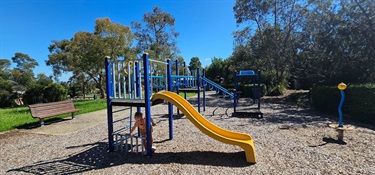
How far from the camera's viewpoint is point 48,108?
824cm

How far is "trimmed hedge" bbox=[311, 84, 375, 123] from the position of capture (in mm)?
7345

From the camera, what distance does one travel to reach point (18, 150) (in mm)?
5078

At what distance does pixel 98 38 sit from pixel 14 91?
61.7ft

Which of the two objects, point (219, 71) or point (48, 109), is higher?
point (219, 71)

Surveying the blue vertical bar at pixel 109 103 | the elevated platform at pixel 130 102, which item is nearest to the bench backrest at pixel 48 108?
the blue vertical bar at pixel 109 103

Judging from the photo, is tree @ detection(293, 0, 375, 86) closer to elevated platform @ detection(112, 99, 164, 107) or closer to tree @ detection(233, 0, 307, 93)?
tree @ detection(233, 0, 307, 93)

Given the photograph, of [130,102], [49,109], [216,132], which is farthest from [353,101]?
[49,109]

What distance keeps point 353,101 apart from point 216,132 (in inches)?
272

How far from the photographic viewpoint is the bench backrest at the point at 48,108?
7.66 metres

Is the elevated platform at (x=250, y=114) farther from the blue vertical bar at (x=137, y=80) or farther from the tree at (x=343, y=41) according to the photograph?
the tree at (x=343, y=41)

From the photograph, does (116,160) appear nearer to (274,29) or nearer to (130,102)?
(130,102)

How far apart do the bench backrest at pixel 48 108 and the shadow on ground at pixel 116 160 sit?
14.3ft

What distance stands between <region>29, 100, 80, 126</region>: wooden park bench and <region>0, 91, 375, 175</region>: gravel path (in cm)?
132

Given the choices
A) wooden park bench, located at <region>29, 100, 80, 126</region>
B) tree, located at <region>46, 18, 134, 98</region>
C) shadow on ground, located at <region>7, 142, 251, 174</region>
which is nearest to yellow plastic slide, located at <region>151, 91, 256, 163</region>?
shadow on ground, located at <region>7, 142, 251, 174</region>
